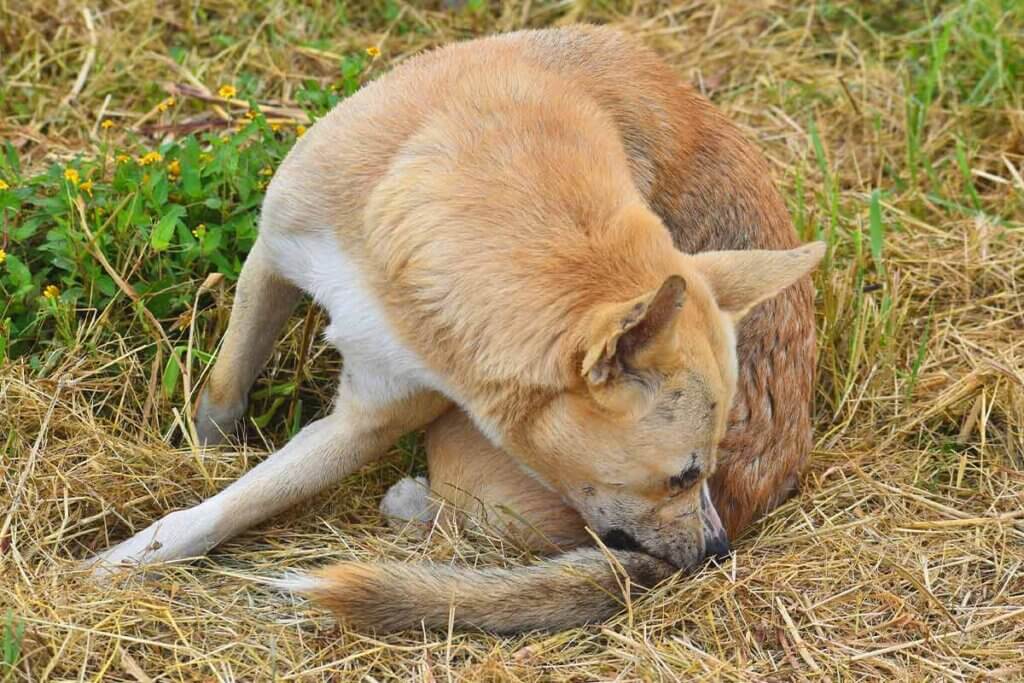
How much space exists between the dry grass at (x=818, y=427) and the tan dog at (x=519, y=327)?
0.17 m

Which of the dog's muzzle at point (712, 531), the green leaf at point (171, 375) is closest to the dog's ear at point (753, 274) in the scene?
the dog's muzzle at point (712, 531)

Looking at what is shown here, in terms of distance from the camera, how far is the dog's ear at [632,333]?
3.29m

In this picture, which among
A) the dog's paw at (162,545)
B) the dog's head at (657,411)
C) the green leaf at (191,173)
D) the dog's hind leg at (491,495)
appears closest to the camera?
the dog's head at (657,411)

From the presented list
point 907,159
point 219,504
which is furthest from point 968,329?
point 219,504

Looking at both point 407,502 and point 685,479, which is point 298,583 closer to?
point 407,502

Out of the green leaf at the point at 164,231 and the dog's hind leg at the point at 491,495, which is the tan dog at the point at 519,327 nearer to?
the dog's hind leg at the point at 491,495

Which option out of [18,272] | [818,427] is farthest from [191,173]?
[818,427]

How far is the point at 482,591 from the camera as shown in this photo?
3840 mm

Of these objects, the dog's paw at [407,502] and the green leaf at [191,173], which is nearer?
the dog's paw at [407,502]

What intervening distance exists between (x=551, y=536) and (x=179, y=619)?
1157mm

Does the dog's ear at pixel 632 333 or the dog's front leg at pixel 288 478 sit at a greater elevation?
the dog's ear at pixel 632 333

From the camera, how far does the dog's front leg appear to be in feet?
13.5

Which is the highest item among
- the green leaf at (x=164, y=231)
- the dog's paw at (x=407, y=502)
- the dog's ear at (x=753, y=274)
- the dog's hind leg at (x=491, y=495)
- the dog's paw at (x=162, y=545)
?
the dog's ear at (x=753, y=274)

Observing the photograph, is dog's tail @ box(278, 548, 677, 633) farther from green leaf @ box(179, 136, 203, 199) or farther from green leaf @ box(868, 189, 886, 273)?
green leaf @ box(868, 189, 886, 273)
